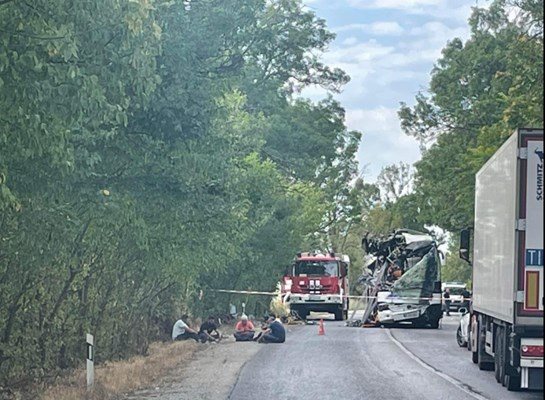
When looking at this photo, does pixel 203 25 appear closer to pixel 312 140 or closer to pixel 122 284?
pixel 122 284

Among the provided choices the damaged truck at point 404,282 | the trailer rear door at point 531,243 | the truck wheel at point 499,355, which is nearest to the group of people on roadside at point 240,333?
the damaged truck at point 404,282

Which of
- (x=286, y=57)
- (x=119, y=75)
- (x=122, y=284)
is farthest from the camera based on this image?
(x=286, y=57)

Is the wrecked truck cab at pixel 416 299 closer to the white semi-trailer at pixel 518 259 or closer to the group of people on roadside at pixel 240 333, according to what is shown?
the group of people on roadside at pixel 240 333

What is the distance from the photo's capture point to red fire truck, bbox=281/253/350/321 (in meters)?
47.0

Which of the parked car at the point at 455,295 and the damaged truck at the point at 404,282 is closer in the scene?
the damaged truck at the point at 404,282

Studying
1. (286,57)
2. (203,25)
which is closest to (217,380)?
(203,25)

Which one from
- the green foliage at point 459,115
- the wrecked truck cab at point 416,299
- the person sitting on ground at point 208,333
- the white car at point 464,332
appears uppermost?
the green foliage at point 459,115

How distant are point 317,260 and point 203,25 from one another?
31.2 meters

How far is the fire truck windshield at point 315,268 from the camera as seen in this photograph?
4750cm

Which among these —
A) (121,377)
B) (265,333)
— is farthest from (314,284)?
(121,377)

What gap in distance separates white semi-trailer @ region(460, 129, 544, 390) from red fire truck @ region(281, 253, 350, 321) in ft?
92.0

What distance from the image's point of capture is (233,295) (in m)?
42.8

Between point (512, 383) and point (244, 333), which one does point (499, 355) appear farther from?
point (244, 333)

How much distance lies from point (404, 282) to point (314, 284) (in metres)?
8.05
